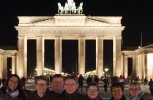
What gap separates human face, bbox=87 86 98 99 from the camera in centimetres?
984

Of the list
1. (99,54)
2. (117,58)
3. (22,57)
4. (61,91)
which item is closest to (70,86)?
(61,91)

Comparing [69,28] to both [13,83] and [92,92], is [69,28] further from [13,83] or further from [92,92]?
[92,92]

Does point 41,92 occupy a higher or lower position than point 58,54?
lower

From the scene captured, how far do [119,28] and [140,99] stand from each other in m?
76.4

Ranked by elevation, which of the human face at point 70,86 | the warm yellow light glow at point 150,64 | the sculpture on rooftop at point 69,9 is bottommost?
the human face at point 70,86

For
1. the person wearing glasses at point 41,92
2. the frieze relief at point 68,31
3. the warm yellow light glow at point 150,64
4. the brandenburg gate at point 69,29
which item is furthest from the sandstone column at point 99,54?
Answer: the person wearing glasses at point 41,92

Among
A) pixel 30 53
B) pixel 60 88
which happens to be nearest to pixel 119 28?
pixel 30 53

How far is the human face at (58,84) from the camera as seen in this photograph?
34.6 feet

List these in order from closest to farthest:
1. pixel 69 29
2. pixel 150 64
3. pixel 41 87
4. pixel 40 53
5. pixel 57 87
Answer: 1. pixel 41 87
2. pixel 57 87
3. pixel 150 64
4. pixel 69 29
5. pixel 40 53

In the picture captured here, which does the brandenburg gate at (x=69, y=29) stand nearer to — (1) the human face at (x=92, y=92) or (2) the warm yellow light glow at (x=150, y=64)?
(2) the warm yellow light glow at (x=150, y=64)

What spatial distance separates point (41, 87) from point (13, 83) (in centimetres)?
80

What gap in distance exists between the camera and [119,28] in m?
86.1

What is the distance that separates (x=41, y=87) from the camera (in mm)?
10117

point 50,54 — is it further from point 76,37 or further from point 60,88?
point 60,88
